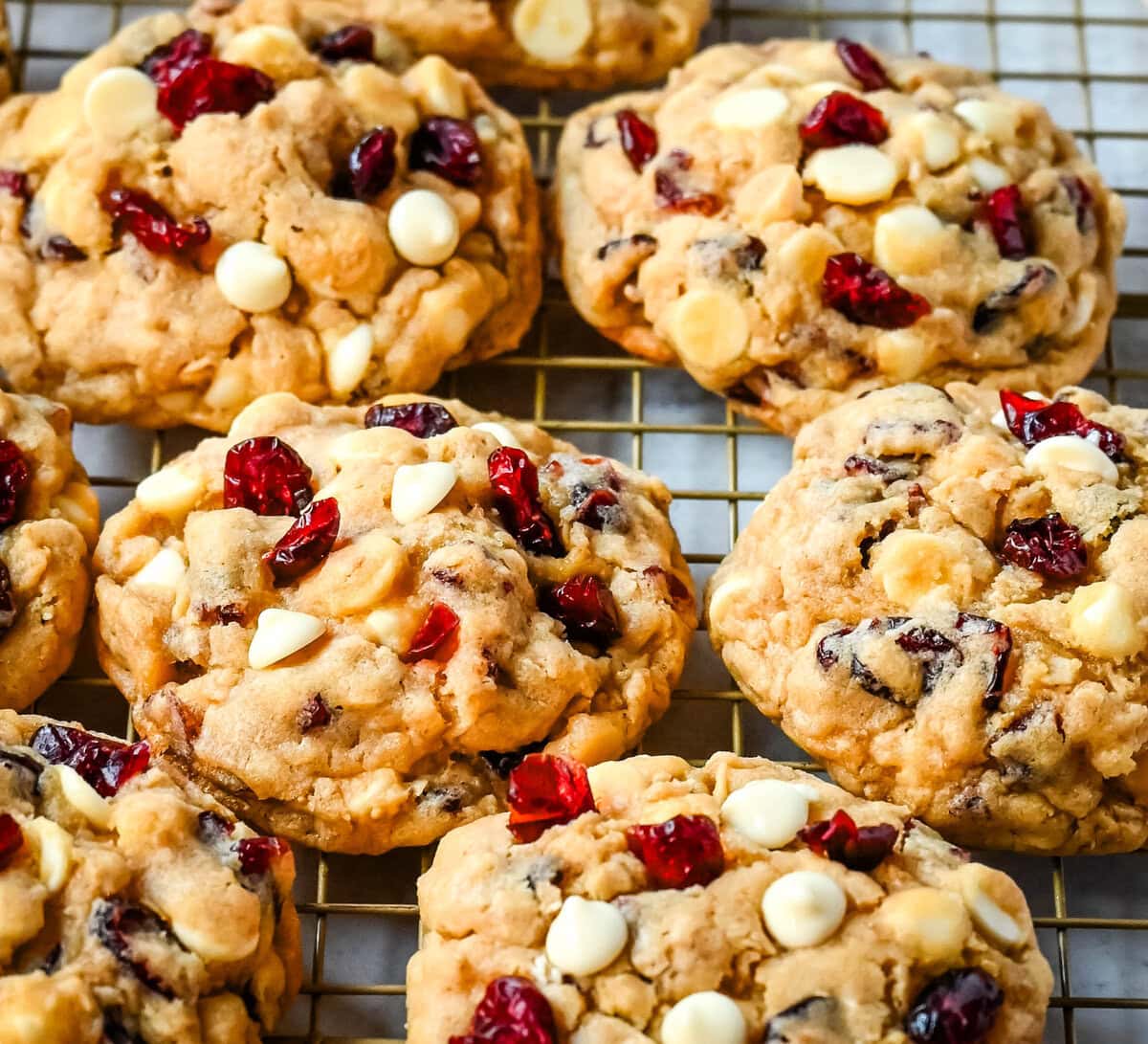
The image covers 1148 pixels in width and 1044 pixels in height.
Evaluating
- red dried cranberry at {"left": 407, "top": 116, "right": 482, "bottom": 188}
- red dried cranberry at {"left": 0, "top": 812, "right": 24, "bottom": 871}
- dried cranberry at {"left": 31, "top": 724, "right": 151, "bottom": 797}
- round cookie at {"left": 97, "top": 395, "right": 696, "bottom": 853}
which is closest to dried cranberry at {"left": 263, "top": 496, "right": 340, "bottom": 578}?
round cookie at {"left": 97, "top": 395, "right": 696, "bottom": 853}

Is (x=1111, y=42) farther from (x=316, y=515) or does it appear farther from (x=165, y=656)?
(x=165, y=656)

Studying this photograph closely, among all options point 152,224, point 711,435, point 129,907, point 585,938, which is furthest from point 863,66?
point 129,907

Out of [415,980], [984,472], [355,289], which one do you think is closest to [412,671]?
[415,980]

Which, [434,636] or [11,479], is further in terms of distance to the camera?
[11,479]

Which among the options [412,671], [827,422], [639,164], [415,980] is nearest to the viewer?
[415,980]

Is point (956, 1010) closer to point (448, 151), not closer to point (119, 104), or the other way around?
point (448, 151)

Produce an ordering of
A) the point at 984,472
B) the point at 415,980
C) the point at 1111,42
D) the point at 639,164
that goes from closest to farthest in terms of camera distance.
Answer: the point at 415,980 < the point at 984,472 < the point at 639,164 < the point at 1111,42
